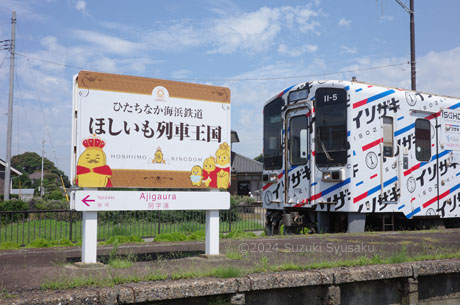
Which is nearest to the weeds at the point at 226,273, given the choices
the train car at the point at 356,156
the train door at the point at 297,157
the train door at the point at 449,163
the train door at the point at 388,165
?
the train car at the point at 356,156

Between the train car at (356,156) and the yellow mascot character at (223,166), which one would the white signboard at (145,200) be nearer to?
the yellow mascot character at (223,166)

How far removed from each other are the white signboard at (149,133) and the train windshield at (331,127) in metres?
4.14

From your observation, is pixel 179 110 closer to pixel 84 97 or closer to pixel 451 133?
pixel 84 97

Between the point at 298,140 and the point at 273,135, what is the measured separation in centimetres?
81

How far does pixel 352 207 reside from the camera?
9414mm

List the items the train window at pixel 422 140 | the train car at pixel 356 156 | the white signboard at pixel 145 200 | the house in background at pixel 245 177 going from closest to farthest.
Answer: the white signboard at pixel 145 200, the train car at pixel 356 156, the train window at pixel 422 140, the house in background at pixel 245 177

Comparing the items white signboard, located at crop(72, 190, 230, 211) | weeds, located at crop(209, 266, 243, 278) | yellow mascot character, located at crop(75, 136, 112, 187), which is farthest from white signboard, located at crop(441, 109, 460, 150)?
yellow mascot character, located at crop(75, 136, 112, 187)

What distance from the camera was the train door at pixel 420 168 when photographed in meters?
10.2

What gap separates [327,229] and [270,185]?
180cm

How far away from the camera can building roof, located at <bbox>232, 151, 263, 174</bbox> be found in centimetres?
4162

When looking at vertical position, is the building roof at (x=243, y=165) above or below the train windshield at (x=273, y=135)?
above

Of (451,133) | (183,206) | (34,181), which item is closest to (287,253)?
(183,206)

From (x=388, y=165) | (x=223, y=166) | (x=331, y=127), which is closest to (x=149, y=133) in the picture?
(x=223, y=166)

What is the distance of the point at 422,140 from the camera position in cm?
1071
